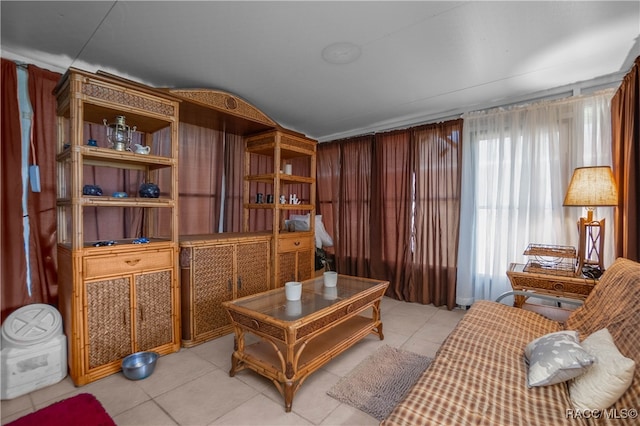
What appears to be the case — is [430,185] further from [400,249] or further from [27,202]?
[27,202]

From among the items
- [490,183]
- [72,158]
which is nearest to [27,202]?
[72,158]

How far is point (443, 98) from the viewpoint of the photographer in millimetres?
3184

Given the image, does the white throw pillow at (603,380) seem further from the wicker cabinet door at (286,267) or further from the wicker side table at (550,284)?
the wicker cabinet door at (286,267)

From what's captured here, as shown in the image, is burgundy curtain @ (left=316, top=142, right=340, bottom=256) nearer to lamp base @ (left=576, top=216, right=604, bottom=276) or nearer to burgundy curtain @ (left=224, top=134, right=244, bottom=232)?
burgundy curtain @ (left=224, top=134, right=244, bottom=232)

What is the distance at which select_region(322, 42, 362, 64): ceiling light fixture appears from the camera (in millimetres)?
2186

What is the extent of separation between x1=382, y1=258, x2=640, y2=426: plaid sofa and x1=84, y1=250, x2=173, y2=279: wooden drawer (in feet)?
6.66

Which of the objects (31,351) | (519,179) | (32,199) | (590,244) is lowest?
(31,351)

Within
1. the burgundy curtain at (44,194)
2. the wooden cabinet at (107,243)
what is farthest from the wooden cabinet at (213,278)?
the burgundy curtain at (44,194)

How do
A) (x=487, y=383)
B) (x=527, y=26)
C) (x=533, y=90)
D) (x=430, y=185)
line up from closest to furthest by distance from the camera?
(x=487, y=383), (x=527, y=26), (x=533, y=90), (x=430, y=185)

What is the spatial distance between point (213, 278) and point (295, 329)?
4.29ft

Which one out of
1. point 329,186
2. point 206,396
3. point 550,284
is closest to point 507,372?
point 550,284

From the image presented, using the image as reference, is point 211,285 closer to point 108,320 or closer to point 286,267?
point 108,320

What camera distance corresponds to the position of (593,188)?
218 centimetres

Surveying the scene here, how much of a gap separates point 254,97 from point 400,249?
2.66 m
